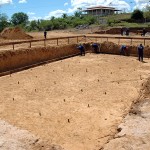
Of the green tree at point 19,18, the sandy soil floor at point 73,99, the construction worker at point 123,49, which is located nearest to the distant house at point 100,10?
the green tree at point 19,18

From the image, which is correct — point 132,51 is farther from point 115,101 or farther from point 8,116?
point 8,116

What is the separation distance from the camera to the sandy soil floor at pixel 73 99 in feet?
36.2

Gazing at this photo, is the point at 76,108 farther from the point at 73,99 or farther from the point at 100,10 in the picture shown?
the point at 100,10

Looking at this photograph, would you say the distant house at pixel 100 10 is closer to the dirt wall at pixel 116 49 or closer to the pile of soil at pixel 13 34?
the pile of soil at pixel 13 34

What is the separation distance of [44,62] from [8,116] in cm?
1271

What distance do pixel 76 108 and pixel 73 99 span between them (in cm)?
140

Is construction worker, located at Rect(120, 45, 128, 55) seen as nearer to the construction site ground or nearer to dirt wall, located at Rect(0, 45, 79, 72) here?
the construction site ground

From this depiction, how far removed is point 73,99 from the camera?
15.0 meters

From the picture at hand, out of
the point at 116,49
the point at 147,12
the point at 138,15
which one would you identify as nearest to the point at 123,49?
the point at 116,49

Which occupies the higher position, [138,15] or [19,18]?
[19,18]

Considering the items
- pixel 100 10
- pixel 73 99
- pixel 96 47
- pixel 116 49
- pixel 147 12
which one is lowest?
pixel 73 99

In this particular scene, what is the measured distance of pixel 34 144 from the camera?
828 cm

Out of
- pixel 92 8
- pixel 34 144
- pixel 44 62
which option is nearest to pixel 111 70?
pixel 44 62

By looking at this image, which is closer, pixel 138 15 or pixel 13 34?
pixel 13 34
